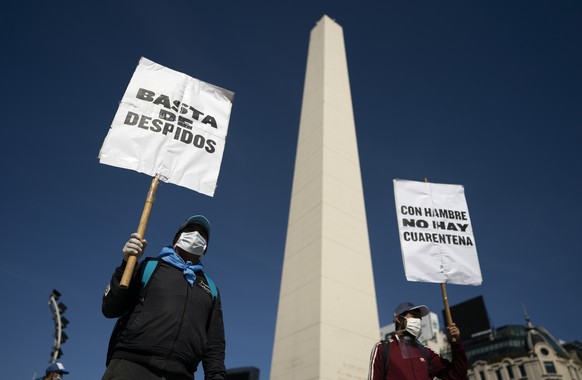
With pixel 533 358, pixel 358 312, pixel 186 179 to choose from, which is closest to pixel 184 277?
pixel 186 179

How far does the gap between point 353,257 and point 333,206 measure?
1.78 metres

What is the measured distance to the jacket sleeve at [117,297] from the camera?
8.23 ft

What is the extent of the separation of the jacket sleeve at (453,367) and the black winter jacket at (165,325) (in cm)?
220

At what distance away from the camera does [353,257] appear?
492 inches

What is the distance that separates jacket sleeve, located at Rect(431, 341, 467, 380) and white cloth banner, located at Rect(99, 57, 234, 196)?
9.12 feet

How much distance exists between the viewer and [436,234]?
232 inches

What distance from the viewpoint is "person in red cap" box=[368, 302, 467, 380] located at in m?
3.58

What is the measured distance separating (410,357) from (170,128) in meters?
3.17

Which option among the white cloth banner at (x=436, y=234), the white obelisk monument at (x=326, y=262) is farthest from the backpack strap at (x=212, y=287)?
the white obelisk monument at (x=326, y=262)

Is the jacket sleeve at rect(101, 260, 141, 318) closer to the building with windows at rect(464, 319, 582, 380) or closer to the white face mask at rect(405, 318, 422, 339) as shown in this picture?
the white face mask at rect(405, 318, 422, 339)

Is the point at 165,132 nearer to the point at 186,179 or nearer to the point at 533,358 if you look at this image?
the point at 186,179

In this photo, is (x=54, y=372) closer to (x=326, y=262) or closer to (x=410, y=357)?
(x=410, y=357)

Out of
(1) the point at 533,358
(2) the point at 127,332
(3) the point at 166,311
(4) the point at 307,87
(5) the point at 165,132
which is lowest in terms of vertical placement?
(2) the point at 127,332

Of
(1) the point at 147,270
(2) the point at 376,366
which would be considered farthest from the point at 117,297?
(2) the point at 376,366
